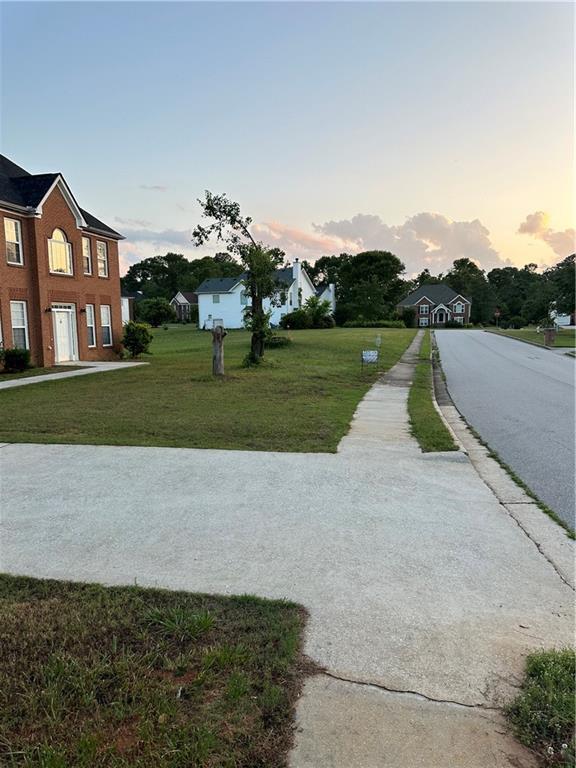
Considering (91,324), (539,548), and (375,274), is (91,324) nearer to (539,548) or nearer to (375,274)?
(539,548)

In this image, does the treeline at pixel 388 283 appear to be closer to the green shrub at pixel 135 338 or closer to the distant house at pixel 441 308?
the distant house at pixel 441 308

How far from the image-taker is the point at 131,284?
370 feet

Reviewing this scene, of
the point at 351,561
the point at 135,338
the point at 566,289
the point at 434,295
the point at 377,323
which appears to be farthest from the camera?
the point at 434,295

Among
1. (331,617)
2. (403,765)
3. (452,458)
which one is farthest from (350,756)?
(452,458)

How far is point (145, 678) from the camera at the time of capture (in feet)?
8.50

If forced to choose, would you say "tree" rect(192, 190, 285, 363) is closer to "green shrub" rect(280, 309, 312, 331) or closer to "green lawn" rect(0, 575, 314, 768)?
"green lawn" rect(0, 575, 314, 768)

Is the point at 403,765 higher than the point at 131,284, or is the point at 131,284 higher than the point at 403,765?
the point at 131,284

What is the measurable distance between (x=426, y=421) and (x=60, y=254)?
18.2 meters

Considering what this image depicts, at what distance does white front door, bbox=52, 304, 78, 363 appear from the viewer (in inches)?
→ 849

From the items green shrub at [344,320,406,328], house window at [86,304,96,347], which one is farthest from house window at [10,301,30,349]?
green shrub at [344,320,406,328]

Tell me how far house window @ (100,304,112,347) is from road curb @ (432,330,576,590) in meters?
20.0

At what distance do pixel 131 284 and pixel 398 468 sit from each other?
114206 mm

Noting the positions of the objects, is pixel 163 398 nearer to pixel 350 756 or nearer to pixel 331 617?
pixel 331 617

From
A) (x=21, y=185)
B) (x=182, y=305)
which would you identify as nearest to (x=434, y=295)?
(x=182, y=305)
